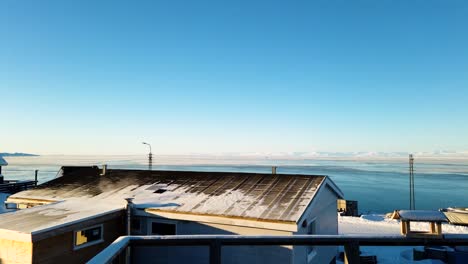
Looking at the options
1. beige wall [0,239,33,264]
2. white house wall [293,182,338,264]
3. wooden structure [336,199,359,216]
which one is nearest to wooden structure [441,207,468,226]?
wooden structure [336,199,359,216]

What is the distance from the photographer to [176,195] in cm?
1350

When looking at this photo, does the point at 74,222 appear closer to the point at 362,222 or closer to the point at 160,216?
the point at 160,216

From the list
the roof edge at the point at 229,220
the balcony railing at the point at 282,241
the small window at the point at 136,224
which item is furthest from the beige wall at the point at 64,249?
the balcony railing at the point at 282,241

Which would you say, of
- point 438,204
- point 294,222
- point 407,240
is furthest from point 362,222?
point 438,204

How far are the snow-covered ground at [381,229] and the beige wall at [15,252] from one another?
15395mm

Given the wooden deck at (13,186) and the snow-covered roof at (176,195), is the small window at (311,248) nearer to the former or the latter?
the snow-covered roof at (176,195)

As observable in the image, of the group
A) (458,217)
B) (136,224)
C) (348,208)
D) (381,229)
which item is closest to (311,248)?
(136,224)

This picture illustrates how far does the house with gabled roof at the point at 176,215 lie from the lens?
32.0 ft

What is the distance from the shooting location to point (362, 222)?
30.4m

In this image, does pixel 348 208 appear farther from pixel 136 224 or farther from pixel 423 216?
pixel 136 224

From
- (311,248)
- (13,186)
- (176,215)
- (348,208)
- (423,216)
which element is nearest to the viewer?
(423,216)

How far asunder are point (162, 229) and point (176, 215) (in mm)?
1092

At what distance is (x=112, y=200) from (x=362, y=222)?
2472 cm

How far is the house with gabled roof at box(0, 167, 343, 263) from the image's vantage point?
9750mm
